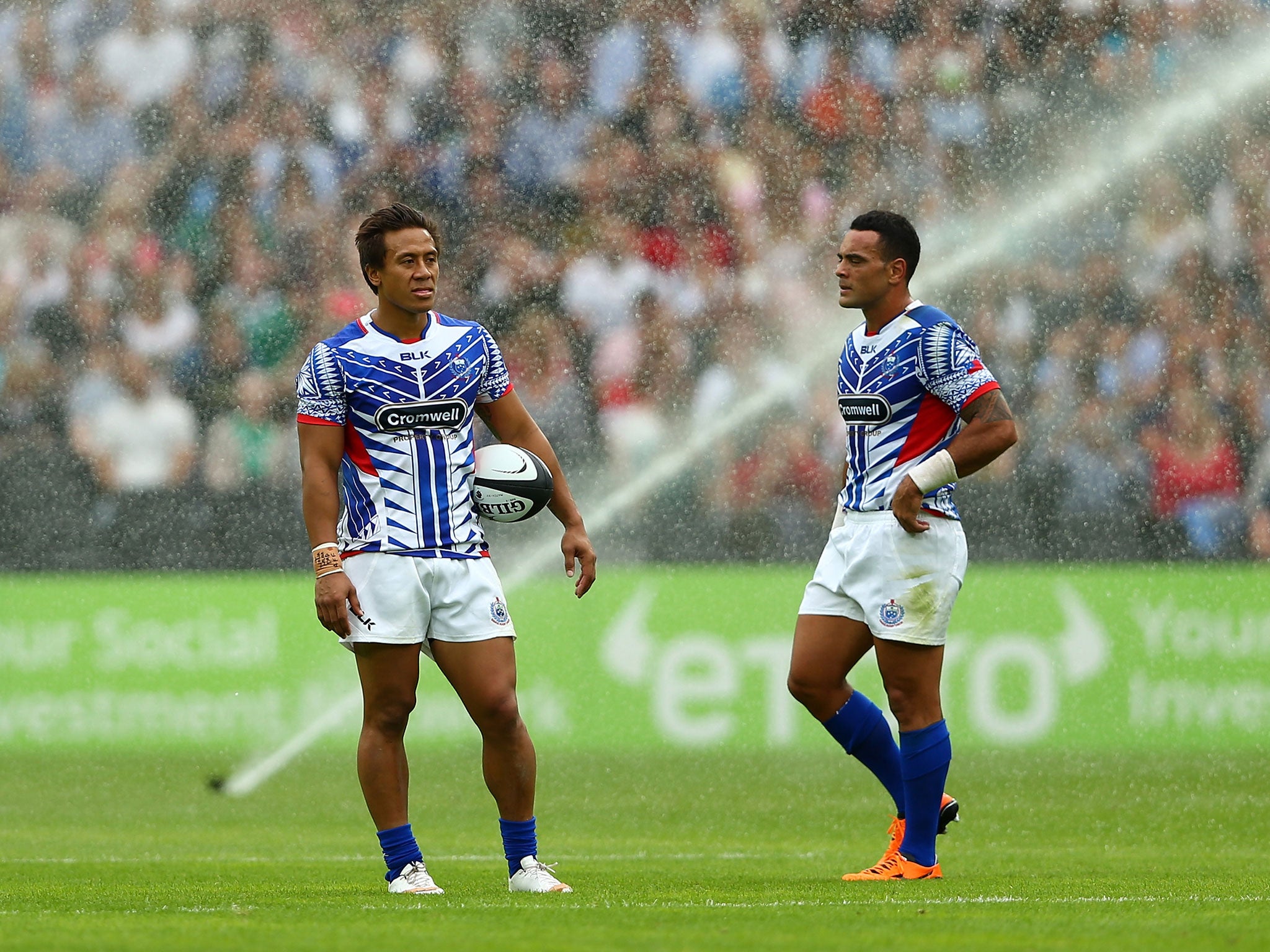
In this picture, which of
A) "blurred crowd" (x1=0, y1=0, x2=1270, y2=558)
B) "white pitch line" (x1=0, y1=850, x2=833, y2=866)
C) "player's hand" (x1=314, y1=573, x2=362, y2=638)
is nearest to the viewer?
"player's hand" (x1=314, y1=573, x2=362, y2=638)

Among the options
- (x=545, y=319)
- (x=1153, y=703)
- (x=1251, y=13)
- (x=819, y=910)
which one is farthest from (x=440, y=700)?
(x=1251, y=13)

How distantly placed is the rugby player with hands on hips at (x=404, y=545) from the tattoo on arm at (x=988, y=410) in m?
1.28

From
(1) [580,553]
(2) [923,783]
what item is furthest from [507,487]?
(2) [923,783]

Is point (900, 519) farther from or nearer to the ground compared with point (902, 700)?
farther from the ground

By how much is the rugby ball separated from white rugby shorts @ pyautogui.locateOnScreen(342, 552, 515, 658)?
0.68 feet

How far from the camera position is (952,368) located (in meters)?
5.32

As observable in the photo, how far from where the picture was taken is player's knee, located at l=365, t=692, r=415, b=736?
5082 millimetres

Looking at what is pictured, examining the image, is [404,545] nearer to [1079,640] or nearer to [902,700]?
[902,700]

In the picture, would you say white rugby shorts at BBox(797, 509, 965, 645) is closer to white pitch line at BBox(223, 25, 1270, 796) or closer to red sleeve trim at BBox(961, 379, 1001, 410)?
red sleeve trim at BBox(961, 379, 1001, 410)

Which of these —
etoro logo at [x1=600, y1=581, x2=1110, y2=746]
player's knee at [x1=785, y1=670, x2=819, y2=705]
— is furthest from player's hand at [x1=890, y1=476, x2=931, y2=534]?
etoro logo at [x1=600, y1=581, x2=1110, y2=746]

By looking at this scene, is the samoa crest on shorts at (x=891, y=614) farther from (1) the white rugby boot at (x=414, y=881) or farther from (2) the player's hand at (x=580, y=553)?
(1) the white rugby boot at (x=414, y=881)

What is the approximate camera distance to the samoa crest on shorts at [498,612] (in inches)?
201

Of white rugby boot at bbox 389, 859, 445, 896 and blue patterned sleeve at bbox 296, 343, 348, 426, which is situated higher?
blue patterned sleeve at bbox 296, 343, 348, 426

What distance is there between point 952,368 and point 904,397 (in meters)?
0.16
